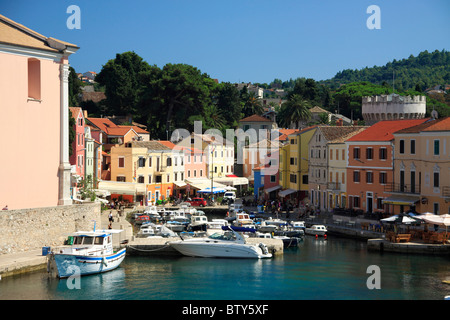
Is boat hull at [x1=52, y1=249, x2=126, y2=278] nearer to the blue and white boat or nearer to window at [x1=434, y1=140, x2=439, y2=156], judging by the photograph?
the blue and white boat

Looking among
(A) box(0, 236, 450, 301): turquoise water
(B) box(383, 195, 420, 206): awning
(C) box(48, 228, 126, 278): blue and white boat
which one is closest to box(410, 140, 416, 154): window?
(B) box(383, 195, 420, 206): awning

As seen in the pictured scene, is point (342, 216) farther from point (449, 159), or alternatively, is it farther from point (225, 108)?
point (225, 108)

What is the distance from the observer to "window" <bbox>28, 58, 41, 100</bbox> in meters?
35.9

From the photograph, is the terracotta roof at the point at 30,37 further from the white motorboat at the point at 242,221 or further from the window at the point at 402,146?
the window at the point at 402,146

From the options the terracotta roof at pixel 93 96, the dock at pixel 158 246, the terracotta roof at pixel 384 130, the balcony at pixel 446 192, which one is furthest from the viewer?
the terracotta roof at pixel 93 96

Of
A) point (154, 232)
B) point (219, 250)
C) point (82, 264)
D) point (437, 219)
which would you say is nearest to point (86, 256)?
point (82, 264)

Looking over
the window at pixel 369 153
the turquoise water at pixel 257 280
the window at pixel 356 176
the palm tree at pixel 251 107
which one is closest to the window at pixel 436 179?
the turquoise water at pixel 257 280

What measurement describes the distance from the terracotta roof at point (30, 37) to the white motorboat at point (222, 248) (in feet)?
39.8

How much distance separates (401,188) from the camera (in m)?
49.4

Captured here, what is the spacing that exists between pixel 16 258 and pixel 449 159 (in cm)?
2655

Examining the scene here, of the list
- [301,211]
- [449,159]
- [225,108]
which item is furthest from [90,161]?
[225,108]

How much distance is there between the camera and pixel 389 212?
49.8 m

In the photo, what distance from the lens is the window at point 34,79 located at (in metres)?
35.9

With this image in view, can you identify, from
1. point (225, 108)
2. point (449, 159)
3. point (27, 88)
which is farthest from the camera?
point (225, 108)
